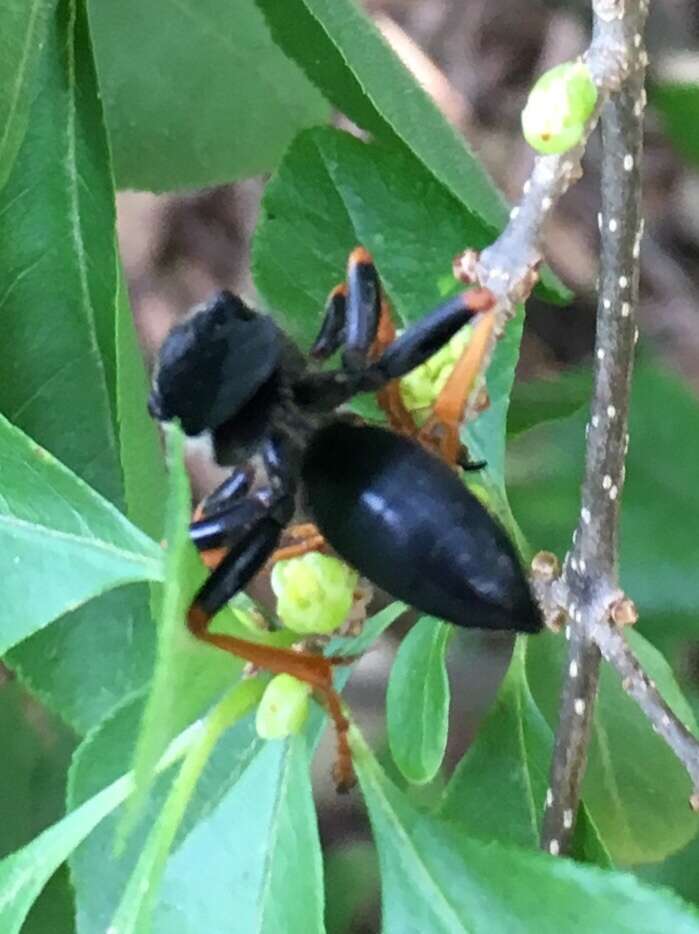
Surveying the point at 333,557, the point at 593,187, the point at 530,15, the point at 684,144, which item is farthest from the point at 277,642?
the point at 530,15

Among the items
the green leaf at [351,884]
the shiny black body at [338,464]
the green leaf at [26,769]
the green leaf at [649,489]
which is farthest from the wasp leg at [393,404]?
the green leaf at [351,884]

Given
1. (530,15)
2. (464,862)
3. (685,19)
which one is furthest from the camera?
(530,15)

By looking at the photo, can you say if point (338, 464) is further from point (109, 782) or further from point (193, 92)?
point (193, 92)

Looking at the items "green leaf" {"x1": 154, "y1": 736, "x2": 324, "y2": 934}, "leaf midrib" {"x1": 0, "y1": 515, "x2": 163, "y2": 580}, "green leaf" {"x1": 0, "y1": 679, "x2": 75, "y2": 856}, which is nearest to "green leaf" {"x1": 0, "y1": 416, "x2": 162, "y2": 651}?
"leaf midrib" {"x1": 0, "y1": 515, "x2": 163, "y2": 580}

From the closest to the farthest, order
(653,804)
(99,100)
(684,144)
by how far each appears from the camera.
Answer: (99,100) < (653,804) < (684,144)

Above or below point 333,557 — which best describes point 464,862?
below

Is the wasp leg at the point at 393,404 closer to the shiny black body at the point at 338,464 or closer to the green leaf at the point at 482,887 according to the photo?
the shiny black body at the point at 338,464

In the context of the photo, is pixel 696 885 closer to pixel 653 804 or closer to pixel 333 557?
pixel 653 804
